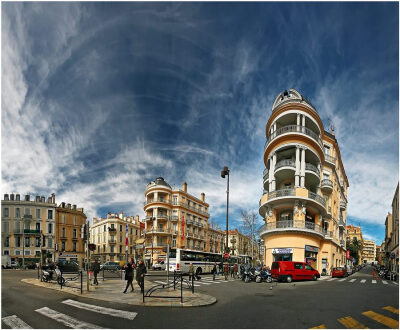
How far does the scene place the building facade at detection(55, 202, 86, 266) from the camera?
57.0m

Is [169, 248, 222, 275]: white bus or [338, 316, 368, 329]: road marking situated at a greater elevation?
[338, 316, 368, 329]: road marking

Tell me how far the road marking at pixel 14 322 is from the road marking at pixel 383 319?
9548mm

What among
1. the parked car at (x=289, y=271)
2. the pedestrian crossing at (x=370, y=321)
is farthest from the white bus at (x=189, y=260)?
the pedestrian crossing at (x=370, y=321)

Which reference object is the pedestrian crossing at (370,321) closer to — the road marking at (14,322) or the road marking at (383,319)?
the road marking at (383,319)

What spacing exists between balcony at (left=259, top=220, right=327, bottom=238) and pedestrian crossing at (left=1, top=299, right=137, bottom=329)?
75.2ft

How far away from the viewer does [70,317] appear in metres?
7.84

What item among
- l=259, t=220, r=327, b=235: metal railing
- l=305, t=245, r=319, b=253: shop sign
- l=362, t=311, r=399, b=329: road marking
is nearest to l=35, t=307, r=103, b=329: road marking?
l=362, t=311, r=399, b=329: road marking

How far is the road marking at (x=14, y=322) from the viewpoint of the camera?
22.7 ft

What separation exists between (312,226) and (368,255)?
18645cm

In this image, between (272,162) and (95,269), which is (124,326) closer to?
(95,269)

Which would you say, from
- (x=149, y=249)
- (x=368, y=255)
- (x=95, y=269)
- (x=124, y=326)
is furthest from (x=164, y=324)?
(x=368, y=255)

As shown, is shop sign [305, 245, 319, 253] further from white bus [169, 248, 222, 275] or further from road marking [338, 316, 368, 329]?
road marking [338, 316, 368, 329]

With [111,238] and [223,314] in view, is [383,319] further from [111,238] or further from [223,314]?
[111,238]

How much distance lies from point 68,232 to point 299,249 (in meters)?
49.2
